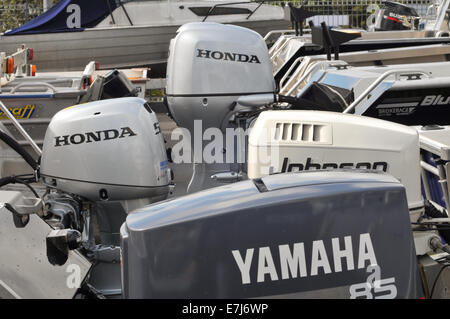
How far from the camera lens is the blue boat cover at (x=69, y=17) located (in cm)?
1065

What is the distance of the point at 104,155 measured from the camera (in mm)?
3543

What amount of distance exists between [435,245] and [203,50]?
2387 millimetres

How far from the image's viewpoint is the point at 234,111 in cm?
479

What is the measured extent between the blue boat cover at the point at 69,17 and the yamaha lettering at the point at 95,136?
23.8 ft

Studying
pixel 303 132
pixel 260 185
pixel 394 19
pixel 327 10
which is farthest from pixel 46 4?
pixel 260 185

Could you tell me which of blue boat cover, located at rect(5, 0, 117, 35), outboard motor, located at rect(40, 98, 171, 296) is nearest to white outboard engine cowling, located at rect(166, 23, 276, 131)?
outboard motor, located at rect(40, 98, 171, 296)

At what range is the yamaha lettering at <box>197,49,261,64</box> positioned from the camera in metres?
4.81

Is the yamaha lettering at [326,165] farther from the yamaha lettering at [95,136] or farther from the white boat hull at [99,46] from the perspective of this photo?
the white boat hull at [99,46]

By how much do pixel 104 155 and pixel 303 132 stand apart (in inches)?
37.0

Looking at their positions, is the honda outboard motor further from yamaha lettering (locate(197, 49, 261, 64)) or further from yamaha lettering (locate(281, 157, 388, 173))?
yamaha lettering (locate(197, 49, 261, 64))

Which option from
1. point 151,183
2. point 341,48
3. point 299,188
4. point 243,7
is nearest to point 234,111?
point 151,183

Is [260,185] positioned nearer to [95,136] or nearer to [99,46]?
[95,136]

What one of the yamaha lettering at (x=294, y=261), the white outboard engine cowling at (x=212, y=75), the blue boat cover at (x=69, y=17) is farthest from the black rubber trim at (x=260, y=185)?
the blue boat cover at (x=69, y=17)
